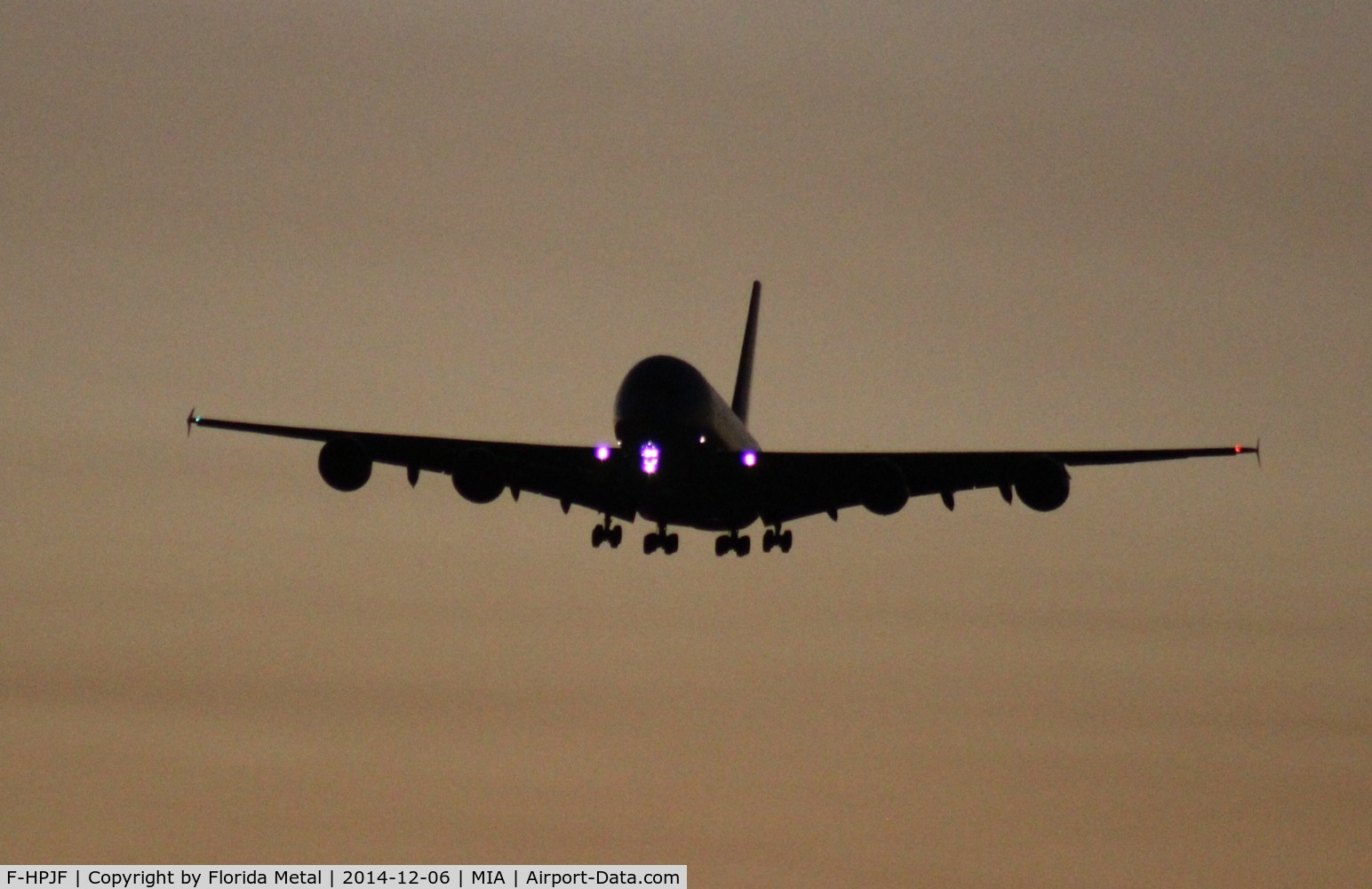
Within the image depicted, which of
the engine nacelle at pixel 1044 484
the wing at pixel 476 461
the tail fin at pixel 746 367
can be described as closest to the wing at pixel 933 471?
the engine nacelle at pixel 1044 484

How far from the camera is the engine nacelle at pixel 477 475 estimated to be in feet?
188

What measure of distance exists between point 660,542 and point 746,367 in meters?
29.5

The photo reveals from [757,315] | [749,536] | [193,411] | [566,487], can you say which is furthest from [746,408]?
[193,411]

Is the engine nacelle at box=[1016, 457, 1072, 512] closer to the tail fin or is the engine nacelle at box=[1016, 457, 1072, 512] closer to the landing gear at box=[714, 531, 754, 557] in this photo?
the landing gear at box=[714, 531, 754, 557]

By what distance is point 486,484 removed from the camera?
57.4m

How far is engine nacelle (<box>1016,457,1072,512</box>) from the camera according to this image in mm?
57594

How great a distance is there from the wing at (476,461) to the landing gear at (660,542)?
4708mm

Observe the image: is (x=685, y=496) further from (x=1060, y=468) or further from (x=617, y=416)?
(x=1060, y=468)

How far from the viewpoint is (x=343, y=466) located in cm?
5778

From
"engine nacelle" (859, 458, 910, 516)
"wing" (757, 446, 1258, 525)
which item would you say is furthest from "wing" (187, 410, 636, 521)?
Answer: "engine nacelle" (859, 458, 910, 516)

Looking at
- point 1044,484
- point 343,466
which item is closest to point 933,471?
point 1044,484

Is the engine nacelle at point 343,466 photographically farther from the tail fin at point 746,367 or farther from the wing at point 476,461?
the tail fin at point 746,367

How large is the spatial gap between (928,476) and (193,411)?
22657 mm

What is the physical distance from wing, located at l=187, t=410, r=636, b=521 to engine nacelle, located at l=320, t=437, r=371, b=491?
3 centimetres
